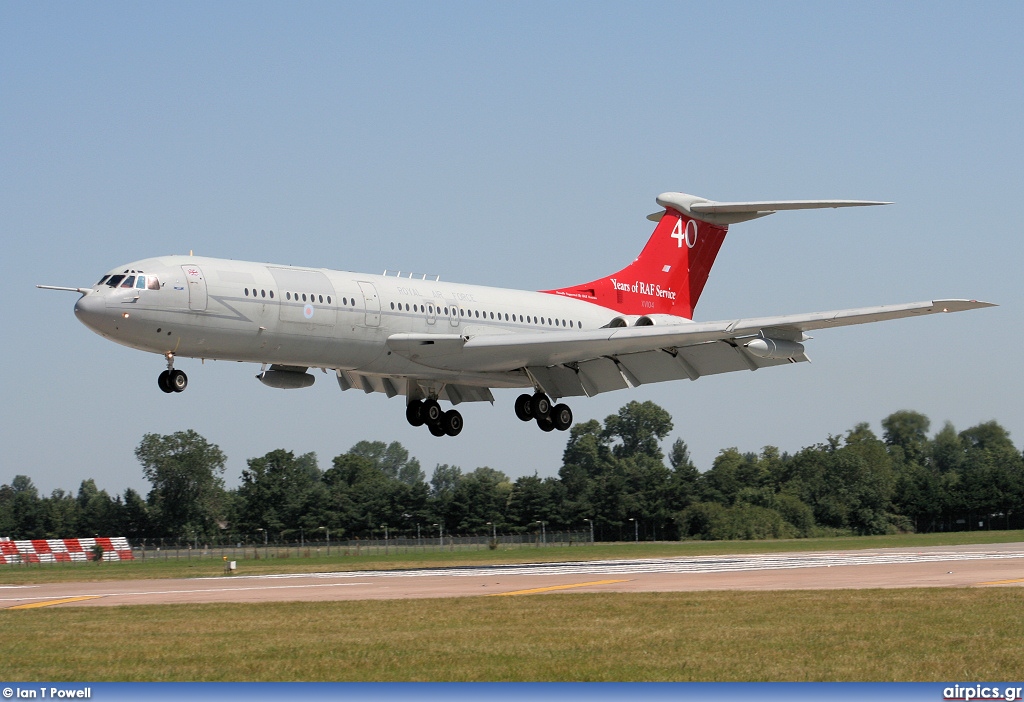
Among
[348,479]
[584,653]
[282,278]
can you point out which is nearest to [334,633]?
[584,653]

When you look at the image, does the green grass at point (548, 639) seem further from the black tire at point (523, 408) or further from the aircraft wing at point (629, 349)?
the black tire at point (523, 408)

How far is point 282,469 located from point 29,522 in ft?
64.1

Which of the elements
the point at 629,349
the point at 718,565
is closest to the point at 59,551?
the point at 718,565

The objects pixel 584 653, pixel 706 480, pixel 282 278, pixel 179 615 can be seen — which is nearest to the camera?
pixel 584 653

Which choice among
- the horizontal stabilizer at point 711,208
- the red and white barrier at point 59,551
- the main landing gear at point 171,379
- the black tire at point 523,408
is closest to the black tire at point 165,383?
the main landing gear at point 171,379

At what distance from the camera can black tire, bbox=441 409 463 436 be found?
37.1m

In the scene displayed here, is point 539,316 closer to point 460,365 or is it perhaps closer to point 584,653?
point 460,365

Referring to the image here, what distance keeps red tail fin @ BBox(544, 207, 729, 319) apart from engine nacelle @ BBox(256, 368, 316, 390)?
1049 centimetres

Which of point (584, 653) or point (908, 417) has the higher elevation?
point (908, 417)

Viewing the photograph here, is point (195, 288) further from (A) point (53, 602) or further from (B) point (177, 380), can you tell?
(A) point (53, 602)

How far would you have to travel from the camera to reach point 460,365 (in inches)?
1331

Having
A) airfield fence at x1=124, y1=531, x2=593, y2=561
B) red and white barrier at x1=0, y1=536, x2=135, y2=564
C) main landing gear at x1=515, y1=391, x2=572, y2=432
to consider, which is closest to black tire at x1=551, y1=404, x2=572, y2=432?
main landing gear at x1=515, y1=391, x2=572, y2=432

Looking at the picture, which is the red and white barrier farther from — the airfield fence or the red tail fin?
the red tail fin

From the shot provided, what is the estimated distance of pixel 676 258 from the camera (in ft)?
135
